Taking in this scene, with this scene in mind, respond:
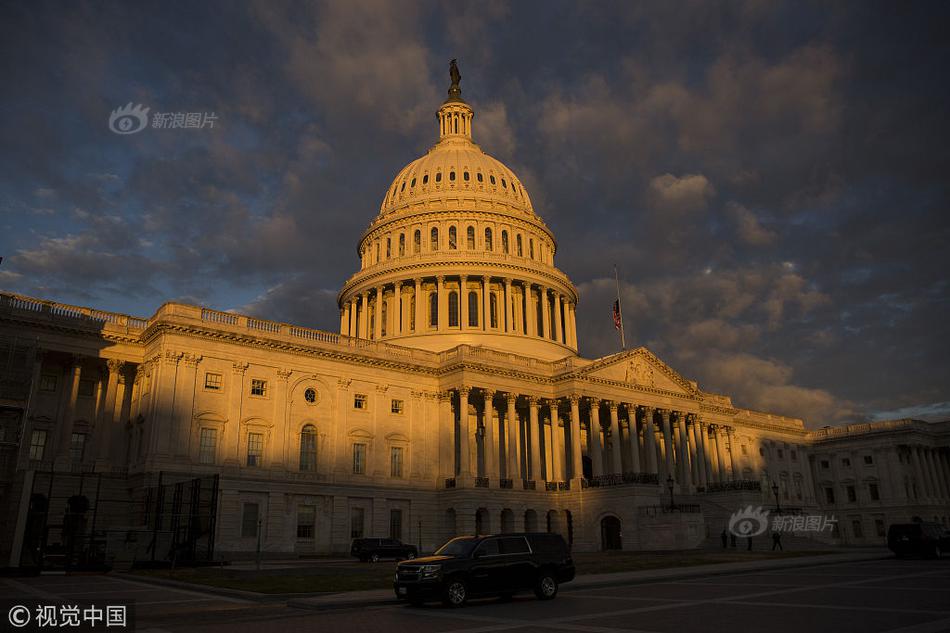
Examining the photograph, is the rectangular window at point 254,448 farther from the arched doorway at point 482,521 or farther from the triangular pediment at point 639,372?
the triangular pediment at point 639,372

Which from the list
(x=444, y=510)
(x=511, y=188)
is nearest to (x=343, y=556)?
(x=444, y=510)

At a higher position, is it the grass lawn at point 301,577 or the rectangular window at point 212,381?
the rectangular window at point 212,381

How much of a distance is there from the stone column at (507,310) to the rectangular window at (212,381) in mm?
36534

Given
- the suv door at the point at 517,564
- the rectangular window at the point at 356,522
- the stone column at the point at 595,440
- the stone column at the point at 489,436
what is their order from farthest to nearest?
1. the stone column at the point at 595,440
2. the stone column at the point at 489,436
3. the rectangular window at the point at 356,522
4. the suv door at the point at 517,564

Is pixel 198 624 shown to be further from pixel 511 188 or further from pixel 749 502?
pixel 511 188

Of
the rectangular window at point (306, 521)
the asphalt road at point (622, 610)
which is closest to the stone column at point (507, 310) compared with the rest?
the rectangular window at point (306, 521)

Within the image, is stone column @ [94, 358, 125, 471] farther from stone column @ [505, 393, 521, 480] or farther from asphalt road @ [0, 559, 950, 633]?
stone column @ [505, 393, 521, 480]

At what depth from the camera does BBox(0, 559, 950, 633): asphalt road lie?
15.1m

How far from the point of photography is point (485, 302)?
8294 centimetres

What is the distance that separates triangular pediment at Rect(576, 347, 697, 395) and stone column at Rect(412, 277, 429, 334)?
22863 mm

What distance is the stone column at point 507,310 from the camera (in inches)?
3241

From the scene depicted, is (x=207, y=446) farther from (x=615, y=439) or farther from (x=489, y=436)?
(x=615, y=439)

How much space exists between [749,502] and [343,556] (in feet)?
127

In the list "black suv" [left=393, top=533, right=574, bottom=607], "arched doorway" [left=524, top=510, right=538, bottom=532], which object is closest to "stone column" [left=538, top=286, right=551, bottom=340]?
"arched doorway" [left=524, top=510, right=538, bottom=532]
